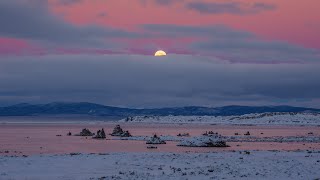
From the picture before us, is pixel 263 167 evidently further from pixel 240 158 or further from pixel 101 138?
pixel 101 138

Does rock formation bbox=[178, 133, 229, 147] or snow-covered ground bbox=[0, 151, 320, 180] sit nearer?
snow-covered ground bbox=[0, 151, 320, 180]

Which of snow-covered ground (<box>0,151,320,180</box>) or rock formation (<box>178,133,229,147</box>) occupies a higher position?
rock formation (<box>178,133,229,147</box>)

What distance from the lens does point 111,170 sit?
110 feet

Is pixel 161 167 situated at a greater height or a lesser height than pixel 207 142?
lesser

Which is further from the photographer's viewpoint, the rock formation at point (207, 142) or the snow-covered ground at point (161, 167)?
the rock formation at point (207, 142)

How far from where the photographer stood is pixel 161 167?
34.7m

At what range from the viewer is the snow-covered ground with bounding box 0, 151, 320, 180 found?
3069cm

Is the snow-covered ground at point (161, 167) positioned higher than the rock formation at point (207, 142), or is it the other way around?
the rock formation at point (207, 142)

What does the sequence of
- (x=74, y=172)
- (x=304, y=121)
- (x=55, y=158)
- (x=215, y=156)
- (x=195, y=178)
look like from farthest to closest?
(x=304, y=121) → (x=215, y=156) → (x=55, y=158) → (x=74, y=172) → (x=195, y=178)

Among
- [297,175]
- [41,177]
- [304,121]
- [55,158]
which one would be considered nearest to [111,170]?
[41,177]

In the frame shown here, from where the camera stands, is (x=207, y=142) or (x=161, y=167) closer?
(x=161, y=167)

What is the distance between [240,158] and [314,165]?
243 inches

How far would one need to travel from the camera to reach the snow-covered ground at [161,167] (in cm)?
3069

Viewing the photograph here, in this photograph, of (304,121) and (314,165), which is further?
(304,121)
